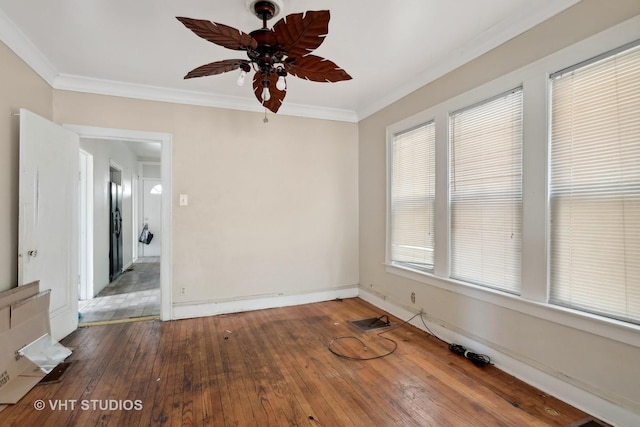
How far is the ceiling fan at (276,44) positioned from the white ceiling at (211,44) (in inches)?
18.3

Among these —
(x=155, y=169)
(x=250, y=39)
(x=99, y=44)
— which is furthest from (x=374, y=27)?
(x=155, y=169)

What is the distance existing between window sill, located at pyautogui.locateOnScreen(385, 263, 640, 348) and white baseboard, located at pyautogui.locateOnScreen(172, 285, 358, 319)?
157 cm

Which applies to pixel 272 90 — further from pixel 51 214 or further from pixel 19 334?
pixel 19 334

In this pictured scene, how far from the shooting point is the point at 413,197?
3373mm

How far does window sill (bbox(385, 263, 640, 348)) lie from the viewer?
170cm

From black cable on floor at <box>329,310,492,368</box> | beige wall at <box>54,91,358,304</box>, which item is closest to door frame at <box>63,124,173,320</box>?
beige wall at <box>54,91,358,304</box>

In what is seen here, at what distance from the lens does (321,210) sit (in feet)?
13.9

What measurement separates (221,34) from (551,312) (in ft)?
8.71

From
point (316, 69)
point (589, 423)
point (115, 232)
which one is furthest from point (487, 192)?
point (115, 232)

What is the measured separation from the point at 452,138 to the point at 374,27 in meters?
1.22

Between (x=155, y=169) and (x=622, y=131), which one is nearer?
(x=622, y=131)

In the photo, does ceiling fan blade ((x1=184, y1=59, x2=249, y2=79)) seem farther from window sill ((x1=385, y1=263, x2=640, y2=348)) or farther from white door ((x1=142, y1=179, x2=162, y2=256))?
white door ((x1=142, y1=179, x2=162, y2=256))

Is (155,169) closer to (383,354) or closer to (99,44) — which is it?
(99,44)

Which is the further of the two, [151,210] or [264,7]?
[151,210]
